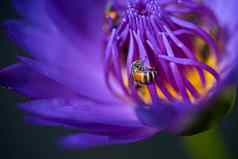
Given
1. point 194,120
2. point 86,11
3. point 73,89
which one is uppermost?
point 86,11

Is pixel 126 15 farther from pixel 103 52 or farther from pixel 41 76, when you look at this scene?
pixel 41 76

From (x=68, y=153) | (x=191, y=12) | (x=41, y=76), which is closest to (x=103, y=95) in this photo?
(x=41, y=76)

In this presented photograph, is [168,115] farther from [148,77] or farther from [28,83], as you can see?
[28,83]

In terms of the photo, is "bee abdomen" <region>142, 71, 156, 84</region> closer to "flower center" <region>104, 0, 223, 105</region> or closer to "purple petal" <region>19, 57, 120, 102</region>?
"flower center" <region>104, 0, 223, 105</region>

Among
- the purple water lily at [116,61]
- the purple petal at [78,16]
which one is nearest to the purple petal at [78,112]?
the purple water lily at [116,61]

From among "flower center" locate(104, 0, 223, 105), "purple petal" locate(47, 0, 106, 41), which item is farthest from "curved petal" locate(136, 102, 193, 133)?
"purple petal" locate(47, 0, 106, 41)

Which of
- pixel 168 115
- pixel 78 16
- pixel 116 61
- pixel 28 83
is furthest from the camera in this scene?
pixel 78 16

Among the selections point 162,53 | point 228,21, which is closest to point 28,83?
point 162,53
